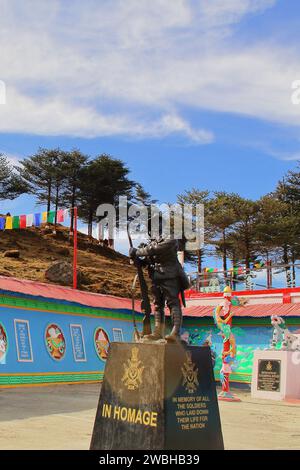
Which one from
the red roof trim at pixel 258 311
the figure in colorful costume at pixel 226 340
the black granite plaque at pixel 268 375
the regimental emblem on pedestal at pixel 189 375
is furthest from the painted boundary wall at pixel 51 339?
the regimental emblem on pedestal at pixel 189 375

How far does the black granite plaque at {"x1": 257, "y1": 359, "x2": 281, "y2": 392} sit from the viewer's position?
15289 millimetres

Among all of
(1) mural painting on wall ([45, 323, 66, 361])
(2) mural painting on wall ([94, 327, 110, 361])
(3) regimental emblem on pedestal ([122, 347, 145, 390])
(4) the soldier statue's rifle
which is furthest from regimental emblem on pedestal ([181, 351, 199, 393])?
(2) mural painting on wall ([94, 327, 110, 361])

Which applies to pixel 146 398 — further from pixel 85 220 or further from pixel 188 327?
pixel 85 220

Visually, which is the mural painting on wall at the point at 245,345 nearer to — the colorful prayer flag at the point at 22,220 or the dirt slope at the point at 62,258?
the colorful prayer flag at the point at 22,220

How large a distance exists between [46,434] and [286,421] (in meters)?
5.31

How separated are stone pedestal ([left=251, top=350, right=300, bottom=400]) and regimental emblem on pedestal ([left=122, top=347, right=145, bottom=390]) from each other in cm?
980

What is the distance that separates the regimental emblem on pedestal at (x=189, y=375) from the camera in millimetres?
6289

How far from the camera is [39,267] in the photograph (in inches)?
1377

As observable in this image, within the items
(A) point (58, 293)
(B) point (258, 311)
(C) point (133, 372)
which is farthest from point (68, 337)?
(C) point (133, 372)

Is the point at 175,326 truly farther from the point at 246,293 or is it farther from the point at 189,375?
the point at 246,293

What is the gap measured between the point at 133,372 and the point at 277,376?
10061 millimetres

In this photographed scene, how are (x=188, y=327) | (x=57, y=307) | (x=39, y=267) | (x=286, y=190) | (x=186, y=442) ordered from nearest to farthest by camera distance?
(x=186, y=442)
(x=57, y=307)
(x=188, y=327)
(x=39, y=267)
(x=286, y=190)

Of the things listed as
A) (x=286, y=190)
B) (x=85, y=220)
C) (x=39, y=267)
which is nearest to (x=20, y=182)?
(x=85, y=220)

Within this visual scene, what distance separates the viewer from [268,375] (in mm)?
15539
